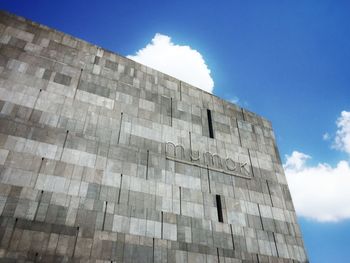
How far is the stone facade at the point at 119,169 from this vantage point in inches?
652

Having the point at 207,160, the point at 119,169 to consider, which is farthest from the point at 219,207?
the point at 119,169

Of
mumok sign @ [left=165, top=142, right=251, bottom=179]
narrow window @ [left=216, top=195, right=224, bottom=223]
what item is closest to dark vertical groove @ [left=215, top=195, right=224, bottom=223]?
narrow window @ [left=216, top=195, right=224, bottom=223]

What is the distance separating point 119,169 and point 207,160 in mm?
7990

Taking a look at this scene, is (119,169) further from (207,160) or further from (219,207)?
(219,207)

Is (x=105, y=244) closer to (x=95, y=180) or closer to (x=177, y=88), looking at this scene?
(x=95, y=180)

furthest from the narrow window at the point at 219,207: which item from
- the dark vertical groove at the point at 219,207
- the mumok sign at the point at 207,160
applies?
the mumok sign at the point at 207,160

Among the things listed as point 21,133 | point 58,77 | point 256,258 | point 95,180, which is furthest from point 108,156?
point 256,258

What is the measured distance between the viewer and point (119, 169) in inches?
783

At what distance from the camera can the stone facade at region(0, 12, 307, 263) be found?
16562 millimetres

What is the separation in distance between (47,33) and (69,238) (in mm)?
16333

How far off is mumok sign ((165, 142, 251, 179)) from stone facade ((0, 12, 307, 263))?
0.10m

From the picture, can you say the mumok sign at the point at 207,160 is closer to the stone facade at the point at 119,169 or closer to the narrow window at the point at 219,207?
the stone facade at the point at 119,169

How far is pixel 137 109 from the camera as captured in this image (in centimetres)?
2342

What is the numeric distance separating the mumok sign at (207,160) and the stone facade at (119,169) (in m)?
0.10
